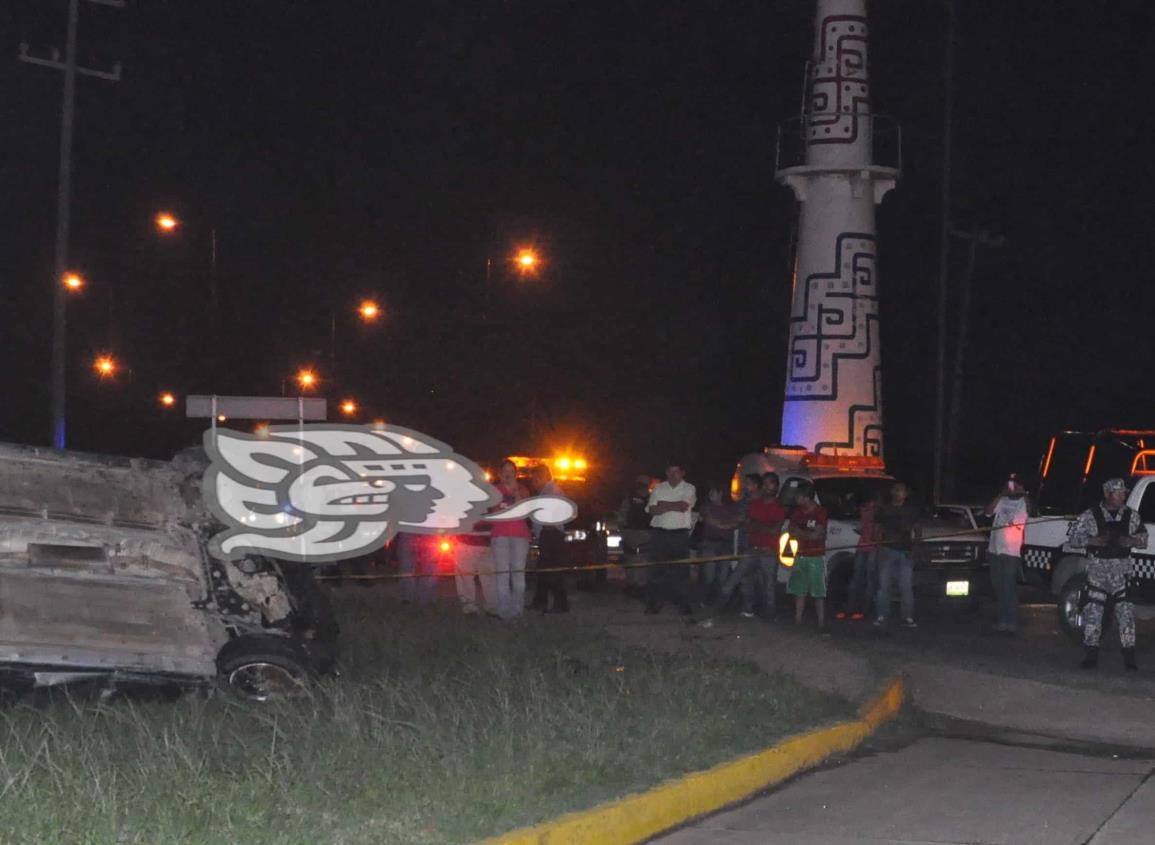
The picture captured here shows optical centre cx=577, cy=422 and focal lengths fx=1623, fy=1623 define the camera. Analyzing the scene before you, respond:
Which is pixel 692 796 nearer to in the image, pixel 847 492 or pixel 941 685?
pixel 941 685

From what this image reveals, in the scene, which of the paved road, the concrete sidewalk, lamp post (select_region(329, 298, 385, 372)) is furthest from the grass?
lamp post (select_region(329, 298, 385, 372))

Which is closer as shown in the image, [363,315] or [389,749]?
[389,749]

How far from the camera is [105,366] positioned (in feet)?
150

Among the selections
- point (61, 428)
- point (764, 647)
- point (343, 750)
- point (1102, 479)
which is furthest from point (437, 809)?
point (61, 428)

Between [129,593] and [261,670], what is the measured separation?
0.95m

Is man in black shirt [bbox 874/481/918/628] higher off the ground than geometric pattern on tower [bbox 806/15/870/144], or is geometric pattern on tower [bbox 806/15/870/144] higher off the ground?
geometric pattern on tower [bbox 806/15/870/144]

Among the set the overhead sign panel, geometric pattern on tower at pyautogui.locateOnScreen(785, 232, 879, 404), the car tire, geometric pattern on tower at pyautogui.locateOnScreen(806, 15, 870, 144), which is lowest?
the car tire

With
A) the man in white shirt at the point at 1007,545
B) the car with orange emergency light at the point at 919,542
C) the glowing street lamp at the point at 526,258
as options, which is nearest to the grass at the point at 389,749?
the man in white shirt at the point at 1007,545

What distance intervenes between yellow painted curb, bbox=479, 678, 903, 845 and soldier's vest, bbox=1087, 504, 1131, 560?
3.79 m

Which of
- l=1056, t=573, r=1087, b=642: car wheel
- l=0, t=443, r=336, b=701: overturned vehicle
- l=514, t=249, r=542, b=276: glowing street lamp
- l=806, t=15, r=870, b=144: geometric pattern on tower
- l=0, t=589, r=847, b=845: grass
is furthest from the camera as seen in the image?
l=806, t=15, r=870, b=144: geometric pattern on tower

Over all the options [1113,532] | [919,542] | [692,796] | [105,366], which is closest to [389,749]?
[692,796]

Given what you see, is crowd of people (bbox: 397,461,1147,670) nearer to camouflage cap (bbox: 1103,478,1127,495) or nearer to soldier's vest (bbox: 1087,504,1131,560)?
camouflage cap (bbox: 1103,478,1127,495)

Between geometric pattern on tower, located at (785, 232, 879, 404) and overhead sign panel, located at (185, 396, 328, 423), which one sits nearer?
overhead sign panel, located at (185, 396, 328, 423)

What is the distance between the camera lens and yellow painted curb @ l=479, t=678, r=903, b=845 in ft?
24.3
